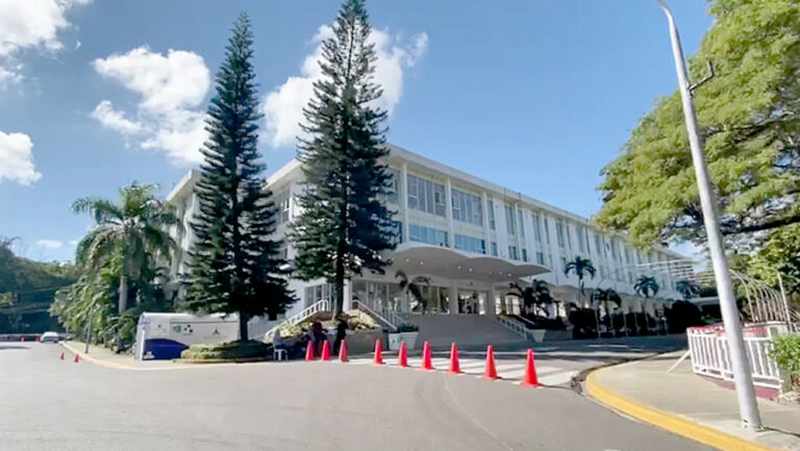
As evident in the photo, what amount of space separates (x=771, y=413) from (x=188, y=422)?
7714 mm

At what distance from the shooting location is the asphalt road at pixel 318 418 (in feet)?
16.9

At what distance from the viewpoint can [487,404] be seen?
24.6 ft

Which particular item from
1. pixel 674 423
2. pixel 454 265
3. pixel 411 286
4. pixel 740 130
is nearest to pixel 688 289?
pixel 454 265

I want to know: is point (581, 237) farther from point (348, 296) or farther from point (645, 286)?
point (348, 296)

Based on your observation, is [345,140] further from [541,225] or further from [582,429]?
[541,225]

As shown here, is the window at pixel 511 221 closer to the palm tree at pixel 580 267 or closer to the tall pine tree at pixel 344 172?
the palm tree at pixel 580 267

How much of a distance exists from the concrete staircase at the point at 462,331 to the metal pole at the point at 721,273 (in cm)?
2043

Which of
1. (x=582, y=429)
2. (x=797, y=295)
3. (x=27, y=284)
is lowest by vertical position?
(x=582, y=429)

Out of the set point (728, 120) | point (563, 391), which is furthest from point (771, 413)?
point (728, 120)

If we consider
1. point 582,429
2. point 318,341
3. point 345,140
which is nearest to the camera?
point 582,429

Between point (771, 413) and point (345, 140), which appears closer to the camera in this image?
point (771, 413)

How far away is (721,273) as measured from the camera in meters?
5.62

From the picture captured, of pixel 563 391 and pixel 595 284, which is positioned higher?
pixel 595 284

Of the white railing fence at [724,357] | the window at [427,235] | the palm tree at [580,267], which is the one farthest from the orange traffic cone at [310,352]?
the palm tree at [580,267]
